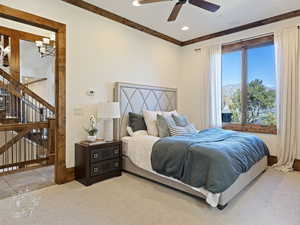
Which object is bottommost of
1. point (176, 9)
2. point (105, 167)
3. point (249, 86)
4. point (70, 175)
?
point (70, 175)

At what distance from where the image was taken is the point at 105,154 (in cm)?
337

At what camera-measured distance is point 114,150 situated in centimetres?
350

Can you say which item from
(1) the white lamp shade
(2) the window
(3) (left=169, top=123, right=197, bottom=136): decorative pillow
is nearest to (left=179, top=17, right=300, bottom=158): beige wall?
(2) the window

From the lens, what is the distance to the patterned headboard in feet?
13.2

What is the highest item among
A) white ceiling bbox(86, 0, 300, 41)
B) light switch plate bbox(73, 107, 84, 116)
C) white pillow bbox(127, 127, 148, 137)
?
white ceiling bbox(86, 0, 300, 41)

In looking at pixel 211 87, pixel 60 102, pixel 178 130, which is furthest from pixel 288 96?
pixel 60 102

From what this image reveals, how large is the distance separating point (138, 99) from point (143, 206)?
2.43m

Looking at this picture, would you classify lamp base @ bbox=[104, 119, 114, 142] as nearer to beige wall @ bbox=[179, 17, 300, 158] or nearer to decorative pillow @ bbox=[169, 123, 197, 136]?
decorative pillow @ bbox=[169, 123, 197, 136]

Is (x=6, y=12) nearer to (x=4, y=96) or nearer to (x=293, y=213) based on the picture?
(x=4, y=96)

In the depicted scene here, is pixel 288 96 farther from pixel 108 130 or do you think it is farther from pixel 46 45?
pixel 46 45

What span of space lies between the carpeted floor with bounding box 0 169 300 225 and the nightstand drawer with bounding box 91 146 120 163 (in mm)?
410

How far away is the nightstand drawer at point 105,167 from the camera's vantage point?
3217 millimetres

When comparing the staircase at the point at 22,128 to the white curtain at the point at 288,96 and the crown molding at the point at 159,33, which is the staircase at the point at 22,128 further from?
the white curtain at the point at 288,96

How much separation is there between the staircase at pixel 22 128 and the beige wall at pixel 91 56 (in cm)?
142
